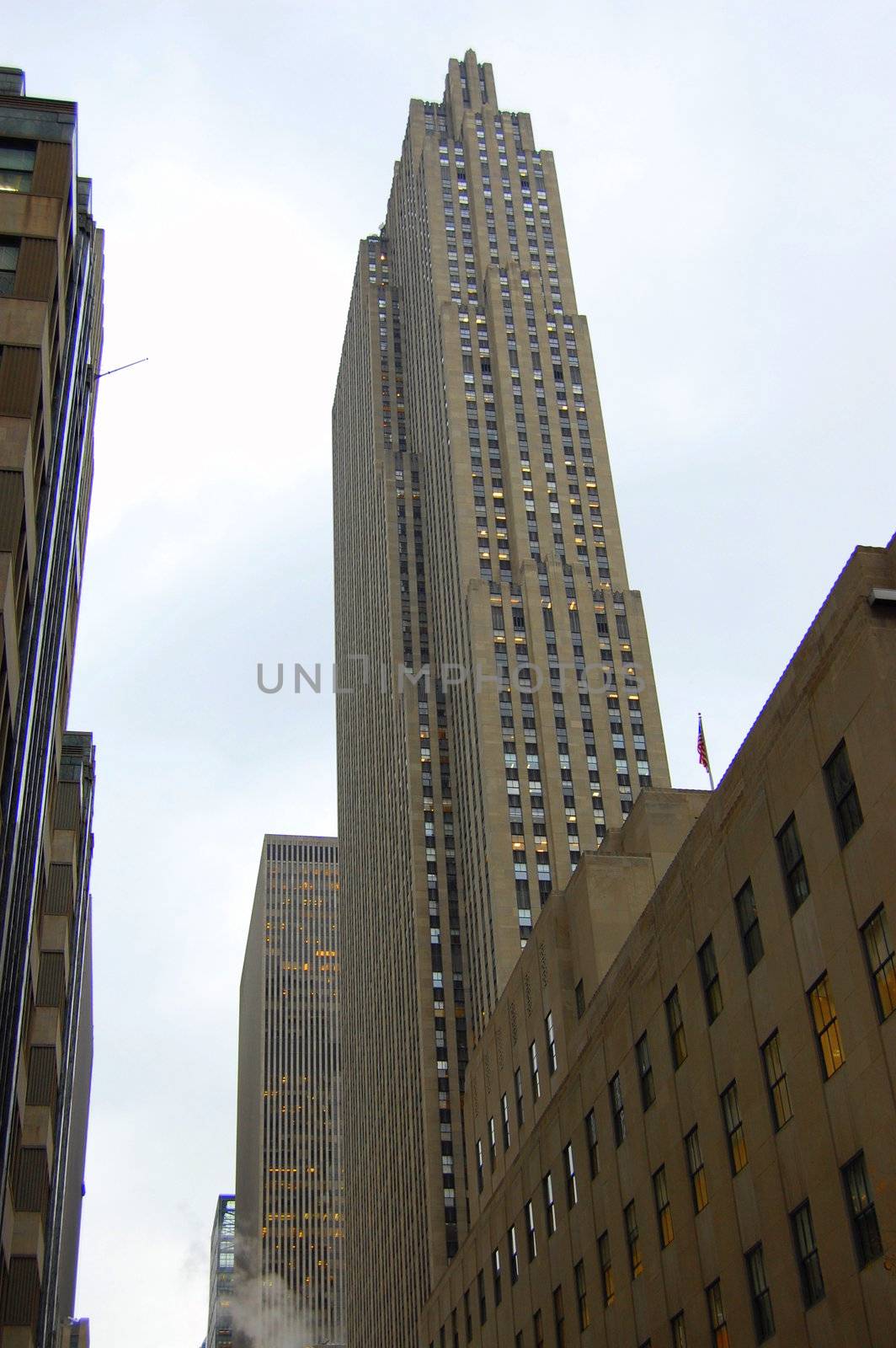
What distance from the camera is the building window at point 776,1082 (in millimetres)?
37656

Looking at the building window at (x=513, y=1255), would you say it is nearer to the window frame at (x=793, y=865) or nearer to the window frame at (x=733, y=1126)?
the window frame at (x=733, y=1126)

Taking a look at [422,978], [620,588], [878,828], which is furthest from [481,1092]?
[620,588]

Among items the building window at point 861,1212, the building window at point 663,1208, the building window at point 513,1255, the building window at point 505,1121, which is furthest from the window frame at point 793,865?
the building window at point 505,1121

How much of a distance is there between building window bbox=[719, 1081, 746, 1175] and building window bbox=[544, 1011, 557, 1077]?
21422mm

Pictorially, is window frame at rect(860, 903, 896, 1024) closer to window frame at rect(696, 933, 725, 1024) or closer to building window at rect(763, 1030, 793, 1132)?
building window at rect(763, 1030, 793, 1132)

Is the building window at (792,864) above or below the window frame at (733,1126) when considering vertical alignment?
above

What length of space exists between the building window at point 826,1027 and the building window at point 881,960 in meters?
2.12

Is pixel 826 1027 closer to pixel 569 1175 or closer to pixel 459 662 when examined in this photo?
pixel 569 1175

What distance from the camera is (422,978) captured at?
440 ft

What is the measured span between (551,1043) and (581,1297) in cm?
1190

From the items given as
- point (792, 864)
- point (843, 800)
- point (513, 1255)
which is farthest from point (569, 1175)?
point (843, 800)

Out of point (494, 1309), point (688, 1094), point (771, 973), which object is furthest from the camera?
point (494, 1309)

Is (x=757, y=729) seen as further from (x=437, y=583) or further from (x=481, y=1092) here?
(x=437, y=583)

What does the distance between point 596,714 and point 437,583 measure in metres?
32.0
